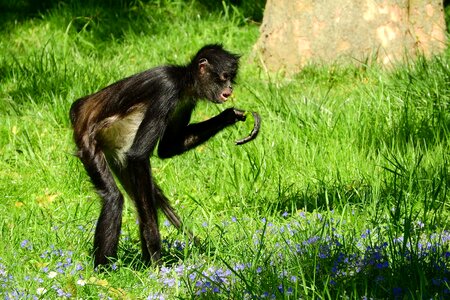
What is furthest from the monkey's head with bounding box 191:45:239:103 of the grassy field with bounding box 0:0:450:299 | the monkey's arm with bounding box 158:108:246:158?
the grassy field with bounding box 0:0:450:299

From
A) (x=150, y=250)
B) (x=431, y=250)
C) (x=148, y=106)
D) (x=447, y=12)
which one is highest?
(x=447, y=12)

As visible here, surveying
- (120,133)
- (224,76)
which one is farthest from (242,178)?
(120,133)

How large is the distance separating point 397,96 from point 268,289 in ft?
11.9

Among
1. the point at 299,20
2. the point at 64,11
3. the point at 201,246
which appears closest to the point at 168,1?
the point at 64,11

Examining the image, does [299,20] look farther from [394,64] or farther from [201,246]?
[201,246]

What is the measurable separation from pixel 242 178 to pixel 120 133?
129cm

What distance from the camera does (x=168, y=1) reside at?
34.9 ft

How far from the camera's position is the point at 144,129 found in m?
5.02

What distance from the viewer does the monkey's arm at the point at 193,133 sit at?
5.61 meters

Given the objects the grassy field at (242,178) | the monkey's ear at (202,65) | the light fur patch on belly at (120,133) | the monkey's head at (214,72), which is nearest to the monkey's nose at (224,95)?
the monkey's head at (214,72)

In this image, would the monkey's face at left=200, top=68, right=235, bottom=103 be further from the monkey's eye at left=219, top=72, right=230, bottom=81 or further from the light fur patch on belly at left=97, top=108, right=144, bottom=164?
the light fur patch on belly at left=97, top=108, right=144, bottom=164

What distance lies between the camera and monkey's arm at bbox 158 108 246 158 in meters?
5.61

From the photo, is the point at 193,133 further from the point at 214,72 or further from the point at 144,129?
the point at 144,129

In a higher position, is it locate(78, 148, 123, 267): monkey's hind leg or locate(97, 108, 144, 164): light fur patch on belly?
locate(97, 108, 144, 164): light fur patch on belly
